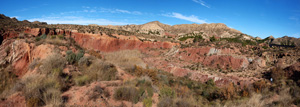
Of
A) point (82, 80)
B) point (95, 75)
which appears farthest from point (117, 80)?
point (82, 80)

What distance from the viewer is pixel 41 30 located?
22.5 meters

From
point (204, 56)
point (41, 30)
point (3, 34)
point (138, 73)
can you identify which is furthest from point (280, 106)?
point (41, 30)

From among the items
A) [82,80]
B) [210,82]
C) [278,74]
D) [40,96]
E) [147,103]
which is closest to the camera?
[40,96]

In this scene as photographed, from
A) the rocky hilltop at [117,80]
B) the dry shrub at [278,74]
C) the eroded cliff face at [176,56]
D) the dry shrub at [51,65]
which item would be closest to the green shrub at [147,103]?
the rocky hilltop at [117,80]

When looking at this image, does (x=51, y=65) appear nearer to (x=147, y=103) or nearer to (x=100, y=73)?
(x=100, y=73)

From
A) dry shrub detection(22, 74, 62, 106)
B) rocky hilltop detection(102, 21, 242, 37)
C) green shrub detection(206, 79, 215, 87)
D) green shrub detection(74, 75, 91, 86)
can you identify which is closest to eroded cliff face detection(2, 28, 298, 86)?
green shrub detection(206, 79, 215, 87)

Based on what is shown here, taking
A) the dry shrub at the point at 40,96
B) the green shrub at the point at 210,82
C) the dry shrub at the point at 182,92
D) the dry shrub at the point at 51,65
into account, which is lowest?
the green shrub at the point at 210,82

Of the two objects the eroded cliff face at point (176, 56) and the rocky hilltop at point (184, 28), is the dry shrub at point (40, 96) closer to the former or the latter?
the eroded cliff face at point (176, 56)

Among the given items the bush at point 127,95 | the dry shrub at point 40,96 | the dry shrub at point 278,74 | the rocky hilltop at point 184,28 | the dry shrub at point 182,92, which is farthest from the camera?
the rocky hilltop at point 184,28

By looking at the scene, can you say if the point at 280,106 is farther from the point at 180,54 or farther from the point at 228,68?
the point at 180,54

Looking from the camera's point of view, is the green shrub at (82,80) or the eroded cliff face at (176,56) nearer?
the green shrub at (82,80)

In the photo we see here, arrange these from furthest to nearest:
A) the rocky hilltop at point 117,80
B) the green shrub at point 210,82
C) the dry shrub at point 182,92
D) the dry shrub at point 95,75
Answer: the green shrub at point 210,82, the dry shrub at point 182,92, the dry shrub at point 95,75, the rocky hilltop at point 117,80

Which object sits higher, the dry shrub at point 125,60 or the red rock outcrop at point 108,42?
the red rock outcrop at point 108,42

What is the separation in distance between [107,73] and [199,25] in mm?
82115
